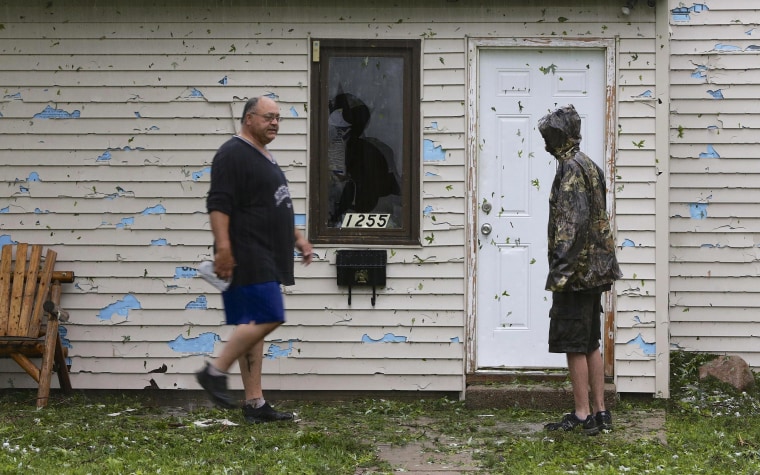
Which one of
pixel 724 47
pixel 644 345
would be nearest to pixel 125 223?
pixel 644 345

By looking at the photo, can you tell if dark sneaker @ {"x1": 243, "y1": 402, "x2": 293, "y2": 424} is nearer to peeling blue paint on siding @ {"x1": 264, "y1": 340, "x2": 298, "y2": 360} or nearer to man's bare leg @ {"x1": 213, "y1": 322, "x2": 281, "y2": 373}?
man's bare leg @ {"x1": 213, "y1": 322, "x2": 281, "y2": 373}

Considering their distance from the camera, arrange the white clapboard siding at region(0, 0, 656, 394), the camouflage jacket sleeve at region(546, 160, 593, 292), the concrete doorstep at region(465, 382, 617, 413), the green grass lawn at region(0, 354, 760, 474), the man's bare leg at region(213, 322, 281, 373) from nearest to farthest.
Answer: the green grass lawn at region(0, 354, 760, 474) → the man's bare leg at region(213, 322, 281, 373) → the camouflage jacket sleeve at region(546, 160, 593, 292) → the concrete doorstep at region(465, 382, 617, 413) → the white clapboard siding at region(0, 0, 656, 394)

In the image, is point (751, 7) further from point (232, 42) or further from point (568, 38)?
point (232, 42)

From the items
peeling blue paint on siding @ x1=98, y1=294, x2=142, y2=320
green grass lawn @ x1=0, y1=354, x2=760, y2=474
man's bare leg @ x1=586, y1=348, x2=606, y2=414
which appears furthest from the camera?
peeling blue paint on siding @ x1=98, y1=294, x2=142, y2=320

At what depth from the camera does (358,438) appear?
6.50 m

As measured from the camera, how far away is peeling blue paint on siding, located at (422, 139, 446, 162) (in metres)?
7.96

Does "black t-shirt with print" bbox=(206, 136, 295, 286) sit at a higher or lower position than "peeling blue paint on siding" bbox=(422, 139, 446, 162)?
lower

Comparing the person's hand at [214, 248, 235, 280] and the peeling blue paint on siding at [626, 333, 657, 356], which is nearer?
the person's hand at [214, 248, 235, 280]

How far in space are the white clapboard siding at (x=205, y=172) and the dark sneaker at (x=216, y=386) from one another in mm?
2333

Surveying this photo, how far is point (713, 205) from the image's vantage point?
28.9ft

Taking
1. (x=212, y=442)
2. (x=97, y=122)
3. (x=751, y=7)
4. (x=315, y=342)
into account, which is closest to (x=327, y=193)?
(x=315, y=342)

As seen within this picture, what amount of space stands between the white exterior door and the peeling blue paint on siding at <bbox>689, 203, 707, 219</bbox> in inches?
52.4

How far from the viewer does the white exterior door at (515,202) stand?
796 cm

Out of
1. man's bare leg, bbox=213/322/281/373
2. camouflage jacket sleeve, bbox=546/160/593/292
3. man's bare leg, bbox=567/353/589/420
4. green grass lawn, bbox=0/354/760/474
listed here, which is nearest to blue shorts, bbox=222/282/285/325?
man's bare leg, bbox=213/322/281/373
